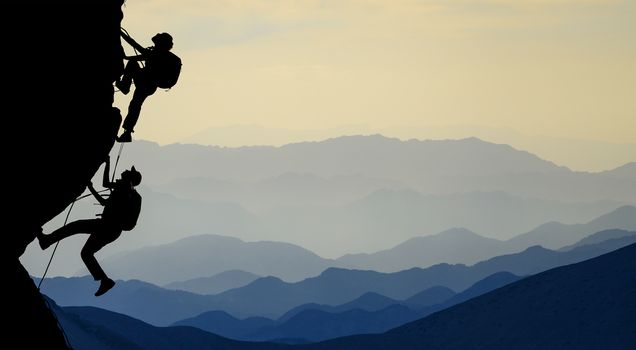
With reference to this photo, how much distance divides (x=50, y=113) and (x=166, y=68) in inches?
116

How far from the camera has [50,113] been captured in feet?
38.2

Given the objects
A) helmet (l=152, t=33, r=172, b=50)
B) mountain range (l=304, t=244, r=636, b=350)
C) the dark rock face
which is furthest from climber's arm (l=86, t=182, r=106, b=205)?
mountain range (l=304, t=244, r=636, b=350)

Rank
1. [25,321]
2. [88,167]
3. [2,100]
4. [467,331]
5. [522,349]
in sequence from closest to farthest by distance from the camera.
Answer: [2,100], [25,321], [88,167], [522,349], [467,331]

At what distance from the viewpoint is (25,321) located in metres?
11.8

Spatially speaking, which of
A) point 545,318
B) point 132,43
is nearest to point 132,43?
point 132,43

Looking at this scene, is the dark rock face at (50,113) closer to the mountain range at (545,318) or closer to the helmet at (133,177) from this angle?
the helmet at (133,177)

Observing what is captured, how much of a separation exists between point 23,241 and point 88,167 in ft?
3.28

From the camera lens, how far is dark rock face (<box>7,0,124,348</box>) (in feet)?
36.8

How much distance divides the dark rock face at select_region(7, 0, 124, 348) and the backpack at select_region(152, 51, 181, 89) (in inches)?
55.4

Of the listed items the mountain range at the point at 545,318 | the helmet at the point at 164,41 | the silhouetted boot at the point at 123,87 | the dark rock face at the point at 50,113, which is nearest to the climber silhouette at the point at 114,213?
the silhouetted boot at the point at 123,87

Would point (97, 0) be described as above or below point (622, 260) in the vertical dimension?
below

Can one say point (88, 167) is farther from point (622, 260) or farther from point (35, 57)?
point (622, 260)

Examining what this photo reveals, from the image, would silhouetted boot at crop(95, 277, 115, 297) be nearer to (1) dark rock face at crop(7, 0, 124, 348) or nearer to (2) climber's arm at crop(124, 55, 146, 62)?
(1) dark rock face at crop(7, 0, 124, 348)

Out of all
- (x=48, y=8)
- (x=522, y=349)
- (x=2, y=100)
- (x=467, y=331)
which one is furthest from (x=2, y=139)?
(x=467, y=331)
